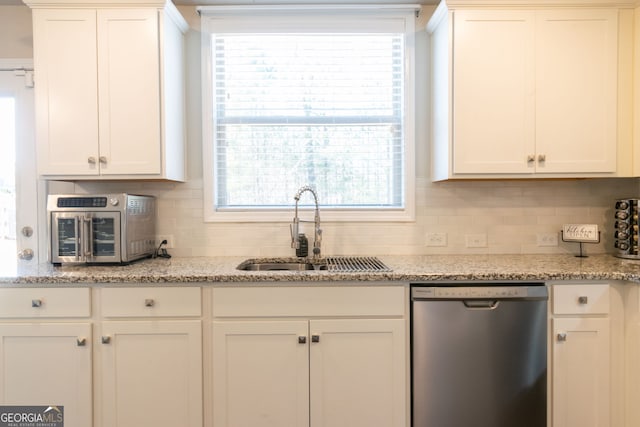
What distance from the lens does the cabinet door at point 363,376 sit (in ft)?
6.12

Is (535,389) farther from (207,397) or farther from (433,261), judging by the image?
(207,397)

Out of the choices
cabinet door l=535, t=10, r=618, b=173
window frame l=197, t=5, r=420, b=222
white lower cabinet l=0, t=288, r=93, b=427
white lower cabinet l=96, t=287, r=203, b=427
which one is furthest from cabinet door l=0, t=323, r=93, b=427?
cabinet door l=535, t=10, r=618, b=173

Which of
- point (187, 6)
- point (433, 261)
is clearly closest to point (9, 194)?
point (187, 6)

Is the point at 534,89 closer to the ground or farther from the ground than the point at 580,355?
farther from the ground

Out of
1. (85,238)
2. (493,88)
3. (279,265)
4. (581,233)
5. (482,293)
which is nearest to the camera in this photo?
(482,293)

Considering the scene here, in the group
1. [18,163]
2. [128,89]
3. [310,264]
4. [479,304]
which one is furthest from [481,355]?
[18,163]

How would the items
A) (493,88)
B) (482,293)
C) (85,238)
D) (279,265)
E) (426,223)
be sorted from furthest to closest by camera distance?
(426,223) < (279,265) < (493,88) < (85,238) < (482,293)

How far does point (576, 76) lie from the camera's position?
2.20 meters

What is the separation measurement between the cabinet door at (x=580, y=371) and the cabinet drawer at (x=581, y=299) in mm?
49

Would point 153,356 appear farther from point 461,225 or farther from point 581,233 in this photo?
point 581,233

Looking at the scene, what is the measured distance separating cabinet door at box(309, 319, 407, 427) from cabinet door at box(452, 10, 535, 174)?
1.10 m

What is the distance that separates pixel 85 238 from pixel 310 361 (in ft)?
4.52

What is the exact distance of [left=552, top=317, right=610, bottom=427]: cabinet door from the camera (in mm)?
1870

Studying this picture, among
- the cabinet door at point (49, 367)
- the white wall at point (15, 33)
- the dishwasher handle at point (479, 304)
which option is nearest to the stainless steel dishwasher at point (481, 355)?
the dishwasher handle at point (479, 304)
